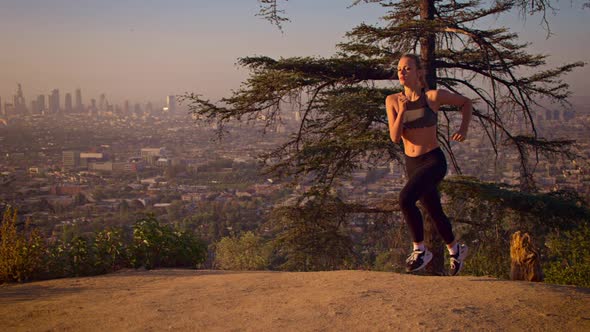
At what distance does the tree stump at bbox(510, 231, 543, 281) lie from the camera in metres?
5.36

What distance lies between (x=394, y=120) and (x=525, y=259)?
7.83 feet

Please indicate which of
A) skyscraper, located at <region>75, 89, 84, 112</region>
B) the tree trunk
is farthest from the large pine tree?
skyscraper, located at <region>75, 89, 84, 112</region>

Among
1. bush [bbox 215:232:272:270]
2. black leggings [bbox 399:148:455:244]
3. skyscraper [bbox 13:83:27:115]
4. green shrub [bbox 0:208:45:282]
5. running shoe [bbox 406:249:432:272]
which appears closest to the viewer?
black leggings [bbox 399:148:455:244]

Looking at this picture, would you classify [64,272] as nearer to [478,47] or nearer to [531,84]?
[478,47]

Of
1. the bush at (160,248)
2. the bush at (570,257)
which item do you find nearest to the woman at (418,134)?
the bush at (570,257)

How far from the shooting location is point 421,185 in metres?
4.22

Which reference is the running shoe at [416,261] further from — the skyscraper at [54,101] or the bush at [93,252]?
the skyscraper at [54,101]

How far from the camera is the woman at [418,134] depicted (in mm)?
4262

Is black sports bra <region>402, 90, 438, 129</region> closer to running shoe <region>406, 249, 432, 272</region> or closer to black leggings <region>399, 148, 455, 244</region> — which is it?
black leggings <region>399, 148, 455, 244</region>

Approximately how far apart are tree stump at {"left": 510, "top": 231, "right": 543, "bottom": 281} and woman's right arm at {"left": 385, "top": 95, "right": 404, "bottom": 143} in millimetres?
2111

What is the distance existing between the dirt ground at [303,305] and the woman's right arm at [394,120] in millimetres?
1420

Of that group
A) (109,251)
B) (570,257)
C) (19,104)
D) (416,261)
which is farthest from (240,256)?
(19,104)

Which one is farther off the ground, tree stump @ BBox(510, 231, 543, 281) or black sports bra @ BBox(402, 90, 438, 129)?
black sports bra @ BBox(402, 90, 438, 129)

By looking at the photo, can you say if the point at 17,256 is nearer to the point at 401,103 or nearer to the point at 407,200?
the point at 407,200
